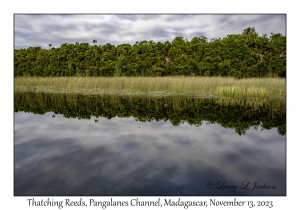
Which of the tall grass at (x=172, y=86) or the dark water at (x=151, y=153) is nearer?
the dark water at (x=151, y=153)

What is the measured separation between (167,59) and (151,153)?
17.8 meters

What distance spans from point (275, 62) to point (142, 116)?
15.7m

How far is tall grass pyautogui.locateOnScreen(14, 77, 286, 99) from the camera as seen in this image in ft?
32.6

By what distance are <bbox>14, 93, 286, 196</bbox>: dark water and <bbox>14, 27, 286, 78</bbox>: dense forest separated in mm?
12401

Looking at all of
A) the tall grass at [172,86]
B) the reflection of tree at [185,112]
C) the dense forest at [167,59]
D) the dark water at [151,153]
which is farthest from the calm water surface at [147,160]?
the dense forest at [167,59]

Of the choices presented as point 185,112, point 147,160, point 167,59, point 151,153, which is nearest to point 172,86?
point 185,112

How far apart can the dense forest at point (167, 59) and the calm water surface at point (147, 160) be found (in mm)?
14089

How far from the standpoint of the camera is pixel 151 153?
3.79 meters

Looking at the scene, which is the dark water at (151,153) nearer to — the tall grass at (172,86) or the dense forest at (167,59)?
the tall grass at (172,86)

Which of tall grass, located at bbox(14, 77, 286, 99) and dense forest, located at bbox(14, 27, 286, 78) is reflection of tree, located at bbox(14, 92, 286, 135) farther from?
dense forest, located at bbox(14, 27, 286, 78)

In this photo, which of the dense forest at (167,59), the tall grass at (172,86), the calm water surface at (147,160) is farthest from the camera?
the dense forest at (167,59)

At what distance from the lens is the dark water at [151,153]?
280 centimetres

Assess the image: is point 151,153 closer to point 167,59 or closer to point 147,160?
point 147,160

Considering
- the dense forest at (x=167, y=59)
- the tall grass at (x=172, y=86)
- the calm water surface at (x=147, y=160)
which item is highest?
Answer: the dense forest at (x=167, y=59)
